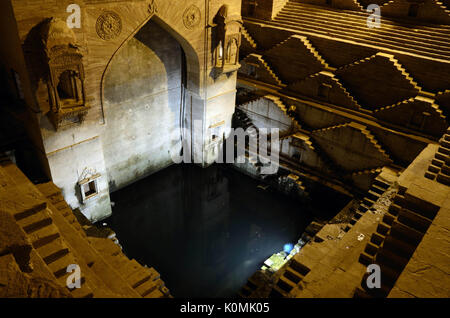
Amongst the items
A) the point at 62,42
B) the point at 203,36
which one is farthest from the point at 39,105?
the point at 203,36

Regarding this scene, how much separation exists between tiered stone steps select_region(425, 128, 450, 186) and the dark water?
359 cm

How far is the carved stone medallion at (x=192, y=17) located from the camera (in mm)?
8867

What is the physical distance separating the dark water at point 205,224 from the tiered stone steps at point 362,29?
498cm

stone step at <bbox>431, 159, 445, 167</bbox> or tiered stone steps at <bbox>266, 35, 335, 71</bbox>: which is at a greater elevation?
tiered stone steps at <bbox>266, 35, 335, 71</bbox>

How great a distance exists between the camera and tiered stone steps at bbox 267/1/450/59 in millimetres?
9828

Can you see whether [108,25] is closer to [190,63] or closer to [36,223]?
[190,63]

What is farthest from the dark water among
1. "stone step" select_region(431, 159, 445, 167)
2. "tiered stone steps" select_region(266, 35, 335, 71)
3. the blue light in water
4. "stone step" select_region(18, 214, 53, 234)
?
"tiered stone steps" select_region(266, 35, 335, 71)

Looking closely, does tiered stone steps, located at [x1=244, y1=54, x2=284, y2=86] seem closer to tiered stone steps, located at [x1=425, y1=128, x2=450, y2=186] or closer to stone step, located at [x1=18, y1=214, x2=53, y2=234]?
tiered stone steps, located at [x1=425, y1=128, x2=450, y2=186]

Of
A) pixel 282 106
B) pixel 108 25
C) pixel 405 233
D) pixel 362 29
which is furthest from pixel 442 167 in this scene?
pixel 108 25

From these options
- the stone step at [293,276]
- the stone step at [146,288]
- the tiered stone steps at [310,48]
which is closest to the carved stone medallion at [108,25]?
the stone step at [146,288]

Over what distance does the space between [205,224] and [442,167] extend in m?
5.79

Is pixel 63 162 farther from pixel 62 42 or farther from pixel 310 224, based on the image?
pixel 310 224

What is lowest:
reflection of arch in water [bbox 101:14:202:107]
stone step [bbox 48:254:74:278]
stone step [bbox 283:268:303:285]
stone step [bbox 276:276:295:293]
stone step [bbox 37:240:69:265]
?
stone step [bbox 276:276:295:293]

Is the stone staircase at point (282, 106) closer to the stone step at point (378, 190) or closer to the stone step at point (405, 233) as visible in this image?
the stone step at point (378, 190)
